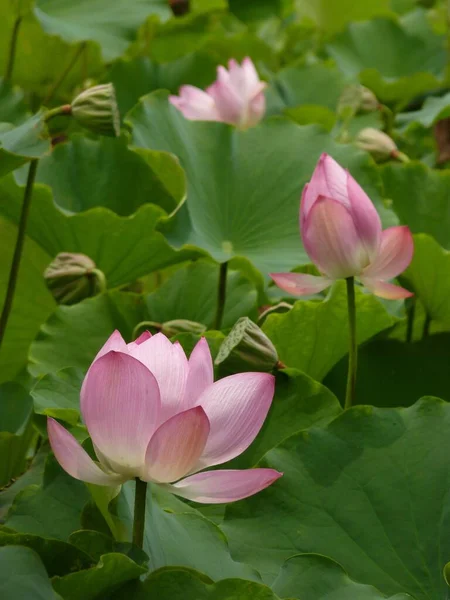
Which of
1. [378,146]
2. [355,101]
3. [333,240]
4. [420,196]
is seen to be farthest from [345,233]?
[355,101]

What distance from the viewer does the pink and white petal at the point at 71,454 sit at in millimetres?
642

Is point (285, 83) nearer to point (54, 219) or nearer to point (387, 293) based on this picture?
point (54, 219)

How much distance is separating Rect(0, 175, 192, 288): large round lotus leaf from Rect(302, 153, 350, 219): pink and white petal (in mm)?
284

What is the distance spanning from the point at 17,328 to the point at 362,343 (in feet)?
1.55

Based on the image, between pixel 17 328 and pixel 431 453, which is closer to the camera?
pixel 431 453

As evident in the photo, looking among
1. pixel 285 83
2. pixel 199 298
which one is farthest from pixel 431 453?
pixel 285 83

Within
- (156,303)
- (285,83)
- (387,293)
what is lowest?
(285,83)

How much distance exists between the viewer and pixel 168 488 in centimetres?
67

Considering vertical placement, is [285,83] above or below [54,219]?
below

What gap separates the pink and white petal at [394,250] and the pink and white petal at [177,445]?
0.37 metres

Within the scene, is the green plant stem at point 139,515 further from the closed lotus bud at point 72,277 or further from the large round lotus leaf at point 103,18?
the large round lotus leaf at point 103,18

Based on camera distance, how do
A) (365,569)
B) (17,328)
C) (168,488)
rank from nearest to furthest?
1. (168,488)
2. (365,569)
3. (17,328)

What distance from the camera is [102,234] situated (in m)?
1.21

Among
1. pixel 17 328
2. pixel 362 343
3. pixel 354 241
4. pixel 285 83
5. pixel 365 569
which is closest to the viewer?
pixel 365 569
